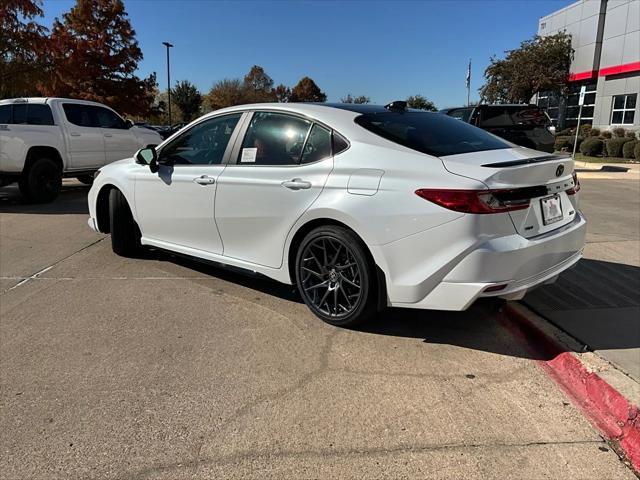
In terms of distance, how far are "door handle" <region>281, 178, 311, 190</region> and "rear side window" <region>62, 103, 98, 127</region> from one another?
28.1ft

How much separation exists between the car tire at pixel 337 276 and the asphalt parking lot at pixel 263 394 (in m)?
0.18

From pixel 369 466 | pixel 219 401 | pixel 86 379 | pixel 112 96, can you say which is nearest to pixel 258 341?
pixel 219 401

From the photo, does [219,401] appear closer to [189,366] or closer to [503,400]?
[189,366]

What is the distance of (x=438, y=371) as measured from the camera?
347 cm

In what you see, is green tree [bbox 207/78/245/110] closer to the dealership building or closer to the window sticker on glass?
the dealership building

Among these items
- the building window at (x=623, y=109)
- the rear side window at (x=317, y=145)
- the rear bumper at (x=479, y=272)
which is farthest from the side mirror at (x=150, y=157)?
the building window at (x=623, y=109)

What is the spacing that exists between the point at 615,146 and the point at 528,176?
23.1 meters

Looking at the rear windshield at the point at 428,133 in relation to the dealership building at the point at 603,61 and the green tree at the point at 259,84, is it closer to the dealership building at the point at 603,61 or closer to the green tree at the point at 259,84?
the dealership building at the point at 603,61

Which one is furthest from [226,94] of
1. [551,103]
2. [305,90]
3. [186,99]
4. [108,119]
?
[108,119]

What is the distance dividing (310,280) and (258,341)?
2.05ft

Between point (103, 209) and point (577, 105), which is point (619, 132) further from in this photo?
point (103, 209)

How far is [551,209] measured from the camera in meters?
3.71

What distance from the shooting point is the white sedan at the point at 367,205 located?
11.0ft

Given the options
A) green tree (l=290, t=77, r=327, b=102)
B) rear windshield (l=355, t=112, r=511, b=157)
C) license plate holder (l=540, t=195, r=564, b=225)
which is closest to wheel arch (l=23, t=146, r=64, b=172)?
rear windshield (l=355, t=112, r=511, b=157)
